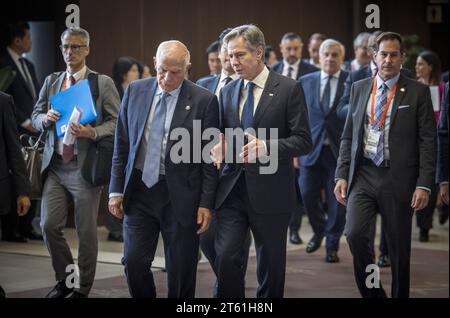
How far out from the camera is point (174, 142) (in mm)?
5211

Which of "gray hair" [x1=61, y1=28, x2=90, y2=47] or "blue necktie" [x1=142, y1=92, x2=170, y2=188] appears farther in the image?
"gray hair" [x1=61, y1=28, x2=90, y2=47]

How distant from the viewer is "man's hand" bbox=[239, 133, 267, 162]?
5.09m

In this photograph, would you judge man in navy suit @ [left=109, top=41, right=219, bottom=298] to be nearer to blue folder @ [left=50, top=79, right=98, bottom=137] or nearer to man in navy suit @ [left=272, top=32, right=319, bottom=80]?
blue folder @ [left=50, top=79, right=98, bottom=137]


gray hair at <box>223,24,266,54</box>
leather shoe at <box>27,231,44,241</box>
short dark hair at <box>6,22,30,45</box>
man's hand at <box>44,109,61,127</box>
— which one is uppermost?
short dark hair at <box>6,22,30,45</box>

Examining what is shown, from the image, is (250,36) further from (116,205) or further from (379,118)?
(116,205)

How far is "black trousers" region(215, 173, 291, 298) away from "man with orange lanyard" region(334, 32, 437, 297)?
60cm

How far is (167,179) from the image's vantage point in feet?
17.0

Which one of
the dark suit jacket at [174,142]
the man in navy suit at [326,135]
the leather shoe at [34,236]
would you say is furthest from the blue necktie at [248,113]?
the leather shoe at [34,236]

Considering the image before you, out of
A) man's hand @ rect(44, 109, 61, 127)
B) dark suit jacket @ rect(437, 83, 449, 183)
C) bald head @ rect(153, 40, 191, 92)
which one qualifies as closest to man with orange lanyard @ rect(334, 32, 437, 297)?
dark suit jacket @ rect(437, 83, 449, 183)

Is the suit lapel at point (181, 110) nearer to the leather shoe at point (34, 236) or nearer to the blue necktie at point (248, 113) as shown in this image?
the blue necktie at point (248, 113)

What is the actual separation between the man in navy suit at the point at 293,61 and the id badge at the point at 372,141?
3082mm

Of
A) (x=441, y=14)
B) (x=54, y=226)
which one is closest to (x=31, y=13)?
(x=54, y=226)

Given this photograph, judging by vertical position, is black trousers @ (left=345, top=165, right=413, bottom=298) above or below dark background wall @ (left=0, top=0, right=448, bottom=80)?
below
